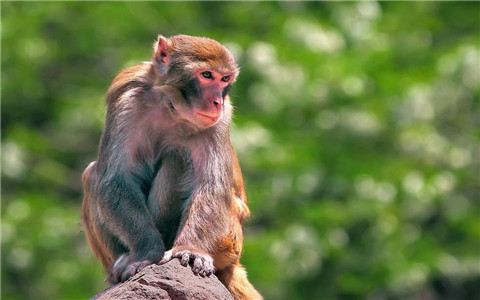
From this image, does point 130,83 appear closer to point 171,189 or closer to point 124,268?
point 171,189

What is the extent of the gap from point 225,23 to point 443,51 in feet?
16.7

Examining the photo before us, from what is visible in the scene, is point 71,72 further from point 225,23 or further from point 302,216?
point 302,216

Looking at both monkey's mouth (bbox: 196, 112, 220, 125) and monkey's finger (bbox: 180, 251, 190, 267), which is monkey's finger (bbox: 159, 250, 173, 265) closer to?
monkey's finger (bbox: 180, 251, 190, 267)

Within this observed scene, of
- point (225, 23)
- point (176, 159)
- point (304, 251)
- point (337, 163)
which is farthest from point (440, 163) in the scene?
point (176, 159)

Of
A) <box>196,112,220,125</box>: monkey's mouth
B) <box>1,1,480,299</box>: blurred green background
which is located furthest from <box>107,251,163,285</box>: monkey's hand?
<box>1,1,480,299</box>: blurred green background

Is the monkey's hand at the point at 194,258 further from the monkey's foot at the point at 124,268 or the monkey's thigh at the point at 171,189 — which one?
the monkey's thigh at the point at 171,189

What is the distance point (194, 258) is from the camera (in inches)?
332

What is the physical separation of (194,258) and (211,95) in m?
1.48

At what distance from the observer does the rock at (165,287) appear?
25.8 feet

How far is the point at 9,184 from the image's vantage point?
21.6 m

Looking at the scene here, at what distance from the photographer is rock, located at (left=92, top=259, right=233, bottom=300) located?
25.8ft

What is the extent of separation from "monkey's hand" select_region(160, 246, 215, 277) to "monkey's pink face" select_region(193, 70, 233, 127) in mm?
1137

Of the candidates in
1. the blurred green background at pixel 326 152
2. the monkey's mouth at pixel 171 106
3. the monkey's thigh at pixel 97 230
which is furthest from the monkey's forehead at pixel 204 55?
the blurred green background at pixel 326 152

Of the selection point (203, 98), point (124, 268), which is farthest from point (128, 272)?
point (203, 98)
